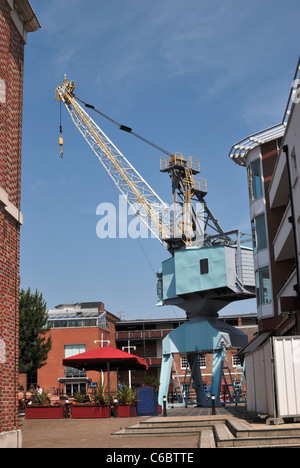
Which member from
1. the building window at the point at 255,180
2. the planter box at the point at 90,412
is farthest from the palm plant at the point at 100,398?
the building window at the point at 255,180

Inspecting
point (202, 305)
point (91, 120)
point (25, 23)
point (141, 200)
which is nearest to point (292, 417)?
point (25, 23)

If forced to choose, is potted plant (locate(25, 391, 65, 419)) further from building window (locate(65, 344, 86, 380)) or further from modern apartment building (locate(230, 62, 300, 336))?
building window (locate(65, 344, 86, 380))

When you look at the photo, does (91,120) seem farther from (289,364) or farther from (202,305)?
(289,364)

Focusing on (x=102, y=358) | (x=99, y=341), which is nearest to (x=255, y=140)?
(x=102, y=358)

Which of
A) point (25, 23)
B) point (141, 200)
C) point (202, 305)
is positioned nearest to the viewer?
point (25, 23)

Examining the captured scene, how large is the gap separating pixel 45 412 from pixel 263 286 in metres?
12.1

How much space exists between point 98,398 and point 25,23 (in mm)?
13916

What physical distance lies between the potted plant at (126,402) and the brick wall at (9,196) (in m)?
8.76

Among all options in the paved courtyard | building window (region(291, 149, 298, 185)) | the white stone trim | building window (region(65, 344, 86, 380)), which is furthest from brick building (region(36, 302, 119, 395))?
the white stone trim

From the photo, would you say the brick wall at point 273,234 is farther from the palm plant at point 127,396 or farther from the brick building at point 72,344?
the brick building at point 72,344

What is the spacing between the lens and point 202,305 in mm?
35031

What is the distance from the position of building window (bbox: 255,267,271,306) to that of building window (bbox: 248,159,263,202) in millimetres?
3837

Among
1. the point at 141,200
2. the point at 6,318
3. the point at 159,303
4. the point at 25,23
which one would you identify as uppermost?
the point at 141,200

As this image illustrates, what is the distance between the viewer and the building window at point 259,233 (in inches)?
1134
